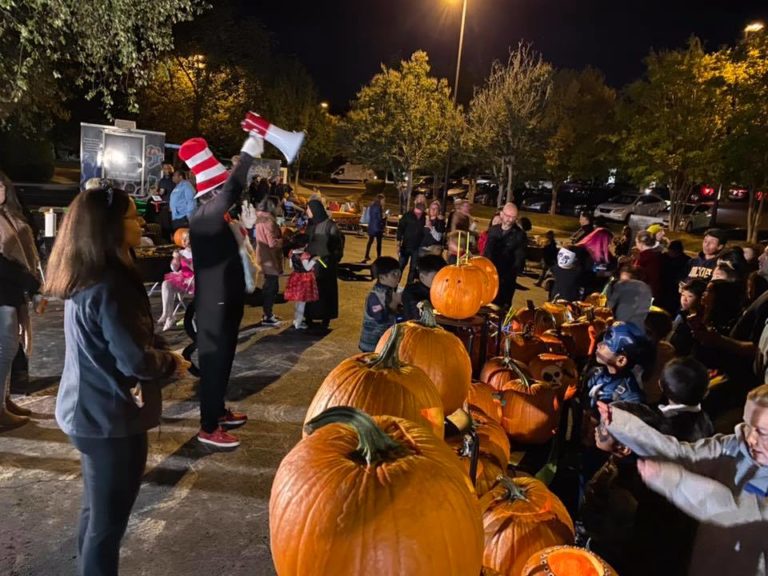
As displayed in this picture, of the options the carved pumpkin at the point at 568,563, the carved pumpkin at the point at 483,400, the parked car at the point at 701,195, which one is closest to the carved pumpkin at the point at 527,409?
the carved pumpkin at the point at 483,400

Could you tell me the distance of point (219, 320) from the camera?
4152 mm

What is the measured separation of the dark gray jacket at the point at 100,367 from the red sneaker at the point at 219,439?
75.0 inches

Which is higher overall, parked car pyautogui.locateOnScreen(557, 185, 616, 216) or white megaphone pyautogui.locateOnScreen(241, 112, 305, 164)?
parked car pyautogui.locateOnScreen(557, 185, 616, 216)

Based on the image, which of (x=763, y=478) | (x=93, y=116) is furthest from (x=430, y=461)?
(x=93, y=116)

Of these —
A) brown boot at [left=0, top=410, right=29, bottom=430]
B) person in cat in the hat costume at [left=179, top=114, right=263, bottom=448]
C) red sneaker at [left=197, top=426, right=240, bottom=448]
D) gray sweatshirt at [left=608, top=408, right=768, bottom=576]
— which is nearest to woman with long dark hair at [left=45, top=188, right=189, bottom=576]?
person in cat in the hat costume at [left=179, top=114, right=263, bottom=448]

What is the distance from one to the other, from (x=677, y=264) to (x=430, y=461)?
704 cm

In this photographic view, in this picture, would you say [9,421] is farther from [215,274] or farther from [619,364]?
[619,364]

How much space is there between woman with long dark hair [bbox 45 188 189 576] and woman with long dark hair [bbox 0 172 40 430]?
2.30 metres

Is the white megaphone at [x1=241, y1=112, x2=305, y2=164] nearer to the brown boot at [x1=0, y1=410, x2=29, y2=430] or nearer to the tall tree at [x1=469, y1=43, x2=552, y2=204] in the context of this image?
the brown boot at [x1=0, y1=410, x2=29, y2=430]

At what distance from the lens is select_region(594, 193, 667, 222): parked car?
1213 inches

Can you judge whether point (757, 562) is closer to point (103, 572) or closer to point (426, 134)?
point (103, 572)

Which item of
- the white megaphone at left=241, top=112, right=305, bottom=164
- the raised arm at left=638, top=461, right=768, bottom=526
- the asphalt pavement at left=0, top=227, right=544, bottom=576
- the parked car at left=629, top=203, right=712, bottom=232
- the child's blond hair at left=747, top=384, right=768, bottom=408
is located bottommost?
the asphalt pavement at left=0, top=227, right=544, bottom=576

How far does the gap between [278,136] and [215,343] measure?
5.15 feet

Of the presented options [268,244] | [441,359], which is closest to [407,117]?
[268,244]
